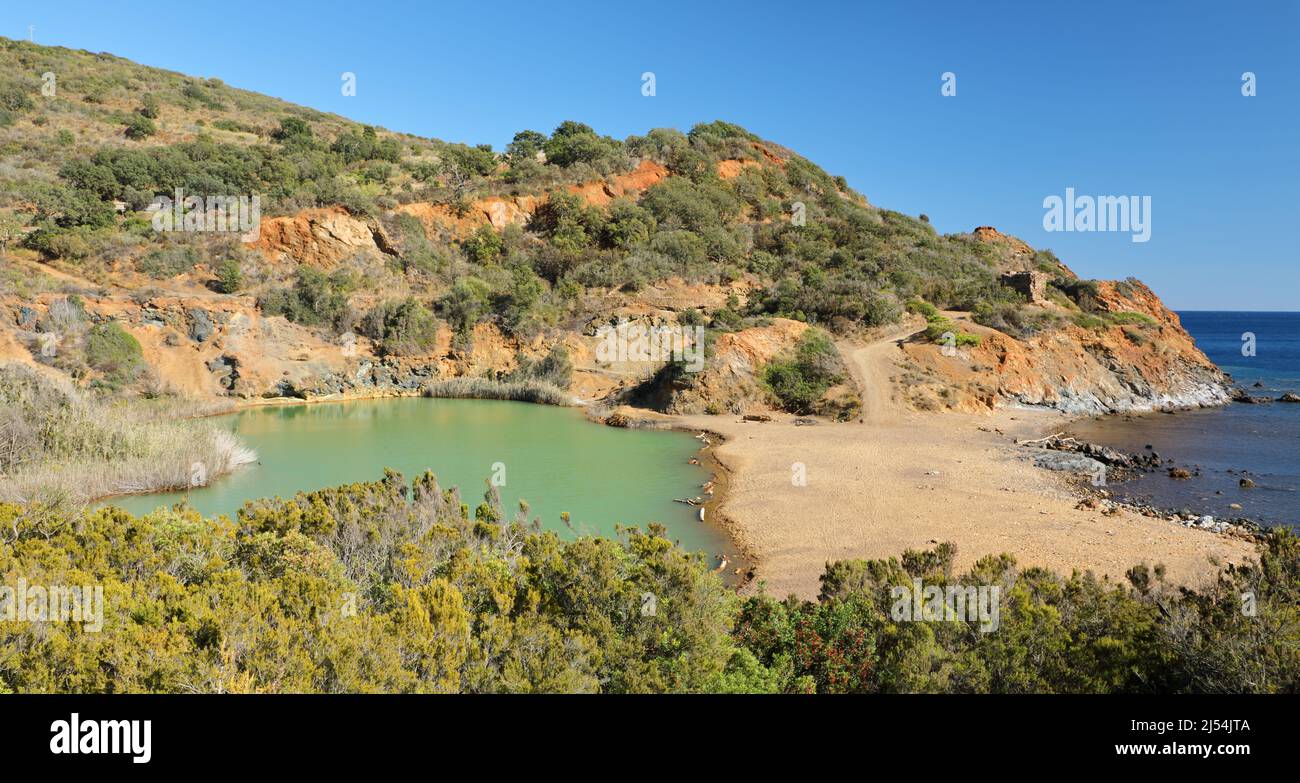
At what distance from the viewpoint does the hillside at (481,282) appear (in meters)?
25.0

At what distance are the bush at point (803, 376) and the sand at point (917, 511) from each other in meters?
3.45

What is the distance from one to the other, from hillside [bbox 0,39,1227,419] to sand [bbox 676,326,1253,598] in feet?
18.1

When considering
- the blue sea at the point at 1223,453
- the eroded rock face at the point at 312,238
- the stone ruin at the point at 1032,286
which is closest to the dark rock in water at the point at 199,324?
the eroded rock face at the point at 312,238

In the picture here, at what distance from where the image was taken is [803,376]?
25031mm

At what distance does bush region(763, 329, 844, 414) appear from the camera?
24.2 m

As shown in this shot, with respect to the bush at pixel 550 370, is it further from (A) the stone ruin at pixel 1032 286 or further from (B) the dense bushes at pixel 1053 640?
(A) the stone ruin at pixel 1032 286

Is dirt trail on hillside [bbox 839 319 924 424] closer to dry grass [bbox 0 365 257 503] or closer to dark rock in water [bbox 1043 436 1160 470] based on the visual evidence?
dark rock in water [bbox 1043 436 1160 470]

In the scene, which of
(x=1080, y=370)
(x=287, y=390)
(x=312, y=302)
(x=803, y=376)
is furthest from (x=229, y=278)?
(x=1080, y=370)

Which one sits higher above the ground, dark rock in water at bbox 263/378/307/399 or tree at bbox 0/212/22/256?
tree at bbox 0/212/22/256

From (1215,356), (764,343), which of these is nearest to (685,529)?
(764,343)

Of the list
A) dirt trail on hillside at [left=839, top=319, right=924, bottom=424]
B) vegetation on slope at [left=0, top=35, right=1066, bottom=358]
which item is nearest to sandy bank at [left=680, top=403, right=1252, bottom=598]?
dirt trail on hillside at [left=839, top=319, right=924, bottom=424]
